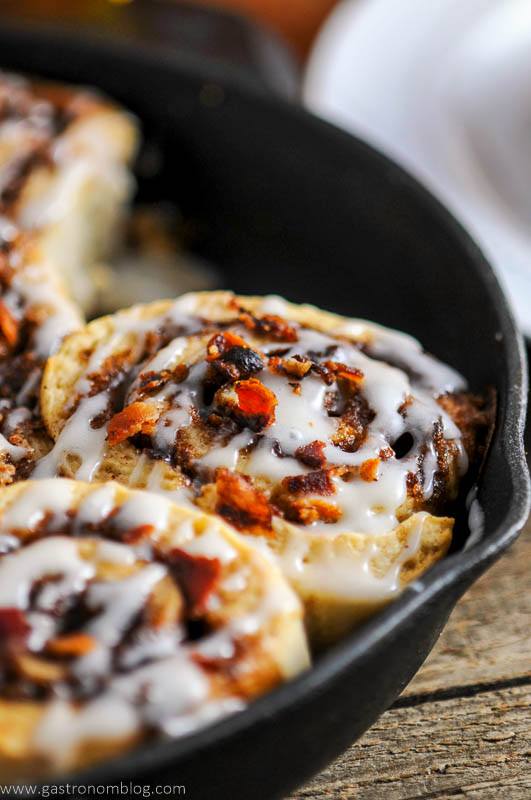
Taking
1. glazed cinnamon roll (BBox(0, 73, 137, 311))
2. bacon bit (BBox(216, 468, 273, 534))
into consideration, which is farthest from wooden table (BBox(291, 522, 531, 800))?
glazed cinnamon roll (BBox(0, 73, 137, 311))

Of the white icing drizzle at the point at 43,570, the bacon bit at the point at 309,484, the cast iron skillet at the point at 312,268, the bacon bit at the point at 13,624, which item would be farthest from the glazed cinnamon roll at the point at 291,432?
the bacon bit at the point at 13,624

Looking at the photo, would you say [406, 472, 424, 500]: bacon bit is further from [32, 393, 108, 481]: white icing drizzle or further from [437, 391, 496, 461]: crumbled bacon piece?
[32, 393, 108, 481]: white icing drizzle

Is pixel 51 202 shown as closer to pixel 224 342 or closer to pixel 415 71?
pixel 224 342

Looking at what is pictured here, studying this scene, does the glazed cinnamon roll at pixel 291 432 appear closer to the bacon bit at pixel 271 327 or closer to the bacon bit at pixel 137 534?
the bacon bit at pixel 271 327

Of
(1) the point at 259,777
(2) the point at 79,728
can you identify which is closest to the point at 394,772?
(1) the point at 259,777

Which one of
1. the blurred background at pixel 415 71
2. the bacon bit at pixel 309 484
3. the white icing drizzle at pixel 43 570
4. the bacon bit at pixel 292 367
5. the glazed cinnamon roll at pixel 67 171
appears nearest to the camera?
the white icing drizzle at pixel 43 570

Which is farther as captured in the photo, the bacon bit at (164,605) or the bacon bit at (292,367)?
the bacon bit at (292,367)
